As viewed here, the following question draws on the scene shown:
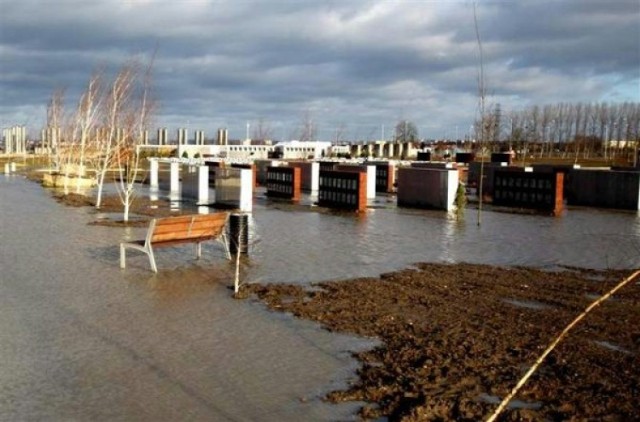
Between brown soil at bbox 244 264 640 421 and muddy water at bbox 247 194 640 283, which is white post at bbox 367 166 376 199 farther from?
brown soil at bbox 244 264 640 421

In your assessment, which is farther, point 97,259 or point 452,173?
point 452,173

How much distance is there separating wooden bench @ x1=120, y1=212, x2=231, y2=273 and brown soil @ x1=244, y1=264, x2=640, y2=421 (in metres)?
1.99

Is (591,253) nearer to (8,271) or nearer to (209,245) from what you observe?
(209,245)

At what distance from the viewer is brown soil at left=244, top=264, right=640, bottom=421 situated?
5.76 m

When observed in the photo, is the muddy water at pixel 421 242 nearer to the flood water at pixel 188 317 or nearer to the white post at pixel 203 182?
the flood water at pixel 188 317

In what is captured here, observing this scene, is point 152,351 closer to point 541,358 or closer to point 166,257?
point 541,358

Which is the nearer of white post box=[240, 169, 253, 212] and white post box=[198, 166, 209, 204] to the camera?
white post box=[240, 169, 253, 212]

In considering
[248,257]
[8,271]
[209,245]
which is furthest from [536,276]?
[8,271]

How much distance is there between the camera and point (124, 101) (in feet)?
81.9

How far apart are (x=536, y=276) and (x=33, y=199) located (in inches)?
840

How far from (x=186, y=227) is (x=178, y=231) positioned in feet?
0.50

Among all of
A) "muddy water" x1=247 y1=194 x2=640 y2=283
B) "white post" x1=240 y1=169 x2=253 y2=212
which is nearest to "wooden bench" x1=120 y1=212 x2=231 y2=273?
"muddy water" x1=247 y1=194 x2=640 y2=283

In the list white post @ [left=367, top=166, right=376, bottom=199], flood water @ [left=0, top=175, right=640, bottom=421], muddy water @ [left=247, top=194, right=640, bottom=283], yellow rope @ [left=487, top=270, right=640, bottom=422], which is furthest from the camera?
white post @ [left=367, top=166, right=376, bottom=199]

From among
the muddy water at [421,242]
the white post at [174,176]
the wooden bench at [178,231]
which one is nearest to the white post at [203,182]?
the muddy water at [421,242]
